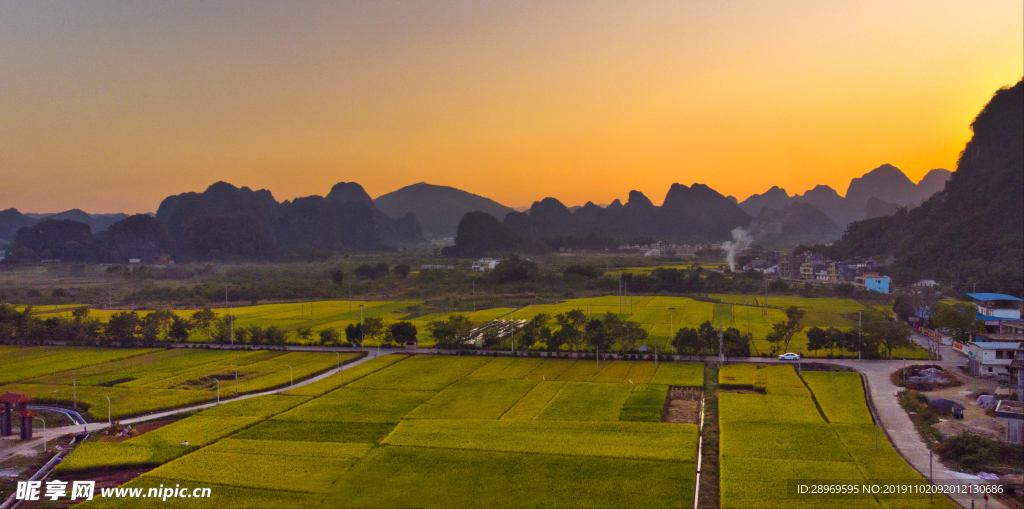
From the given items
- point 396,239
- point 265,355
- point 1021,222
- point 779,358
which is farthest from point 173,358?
point 396,239

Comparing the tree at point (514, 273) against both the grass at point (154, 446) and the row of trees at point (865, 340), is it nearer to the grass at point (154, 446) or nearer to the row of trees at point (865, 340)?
the row of trees at point (865, 340)

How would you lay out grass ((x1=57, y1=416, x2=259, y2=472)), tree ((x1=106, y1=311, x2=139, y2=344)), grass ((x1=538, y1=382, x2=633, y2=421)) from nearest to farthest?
grass ((x1=57, y1=416, x2=259, y2=472))
grass ((x1=538, y1=382, x2=633, y2=421))
tree ((x1=106, y1=311, x2=139, y2=344))

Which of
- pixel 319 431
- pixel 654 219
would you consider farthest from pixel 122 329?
pixel 654 219

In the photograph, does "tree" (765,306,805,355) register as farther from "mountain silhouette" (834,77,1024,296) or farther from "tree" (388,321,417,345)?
"mountain silhouette" (834,77,1024,296)

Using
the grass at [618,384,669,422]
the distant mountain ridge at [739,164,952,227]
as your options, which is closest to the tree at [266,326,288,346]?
Answer: the grass at [618,384,669,422]

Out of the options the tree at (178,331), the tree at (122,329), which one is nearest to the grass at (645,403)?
the tree at (178,331)

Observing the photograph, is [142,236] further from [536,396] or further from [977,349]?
[977,349]
